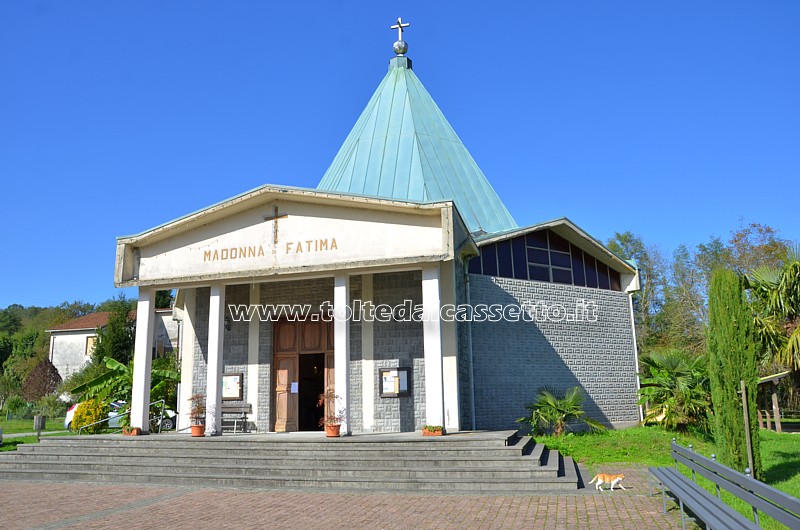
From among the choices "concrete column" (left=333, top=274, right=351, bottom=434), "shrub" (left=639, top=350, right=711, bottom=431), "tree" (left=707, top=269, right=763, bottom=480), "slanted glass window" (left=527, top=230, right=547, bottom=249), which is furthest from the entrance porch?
"shrub" (left=639, top=350, right=711, bottom=431)

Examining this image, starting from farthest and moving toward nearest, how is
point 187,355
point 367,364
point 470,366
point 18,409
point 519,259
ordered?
point 18,409 < point 519,259 < point 187,355 < point 470,366 < point 367,364

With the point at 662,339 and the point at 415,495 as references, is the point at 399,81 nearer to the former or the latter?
the point at 415,495

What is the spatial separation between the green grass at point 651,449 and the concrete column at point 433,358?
9.65 feet

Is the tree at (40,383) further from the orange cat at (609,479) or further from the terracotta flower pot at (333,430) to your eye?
the orange cat at (609,479)

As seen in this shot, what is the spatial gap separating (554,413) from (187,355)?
9963 millimetres

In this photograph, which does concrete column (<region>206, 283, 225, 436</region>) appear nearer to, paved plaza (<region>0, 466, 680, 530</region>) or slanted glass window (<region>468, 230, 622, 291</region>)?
paved plaza (<region>0, 466, 680, 530</region>)

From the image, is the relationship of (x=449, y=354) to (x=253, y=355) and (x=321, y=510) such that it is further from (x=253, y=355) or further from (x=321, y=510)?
(x=321, y=510)

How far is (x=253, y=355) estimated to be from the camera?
17000mm

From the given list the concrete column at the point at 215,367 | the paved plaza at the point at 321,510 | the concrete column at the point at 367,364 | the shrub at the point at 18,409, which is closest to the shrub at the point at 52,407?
the shrub at the point at 18,409

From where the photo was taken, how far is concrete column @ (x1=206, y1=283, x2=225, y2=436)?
14.3m

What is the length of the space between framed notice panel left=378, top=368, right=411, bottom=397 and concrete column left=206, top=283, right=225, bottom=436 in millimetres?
3819

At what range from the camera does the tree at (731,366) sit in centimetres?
980

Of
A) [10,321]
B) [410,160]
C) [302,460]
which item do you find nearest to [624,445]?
[302,460]

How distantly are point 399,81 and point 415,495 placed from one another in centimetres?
1750
